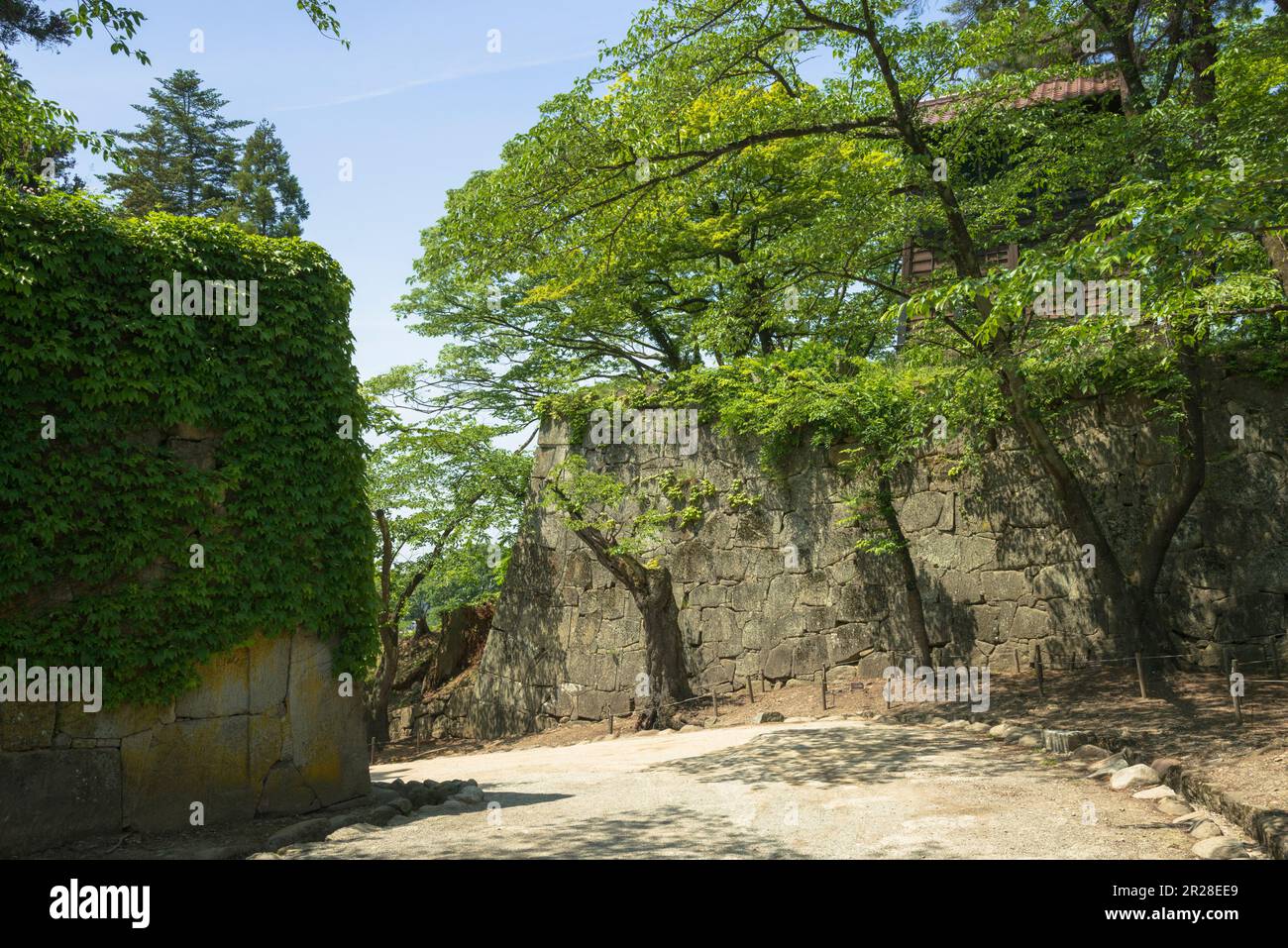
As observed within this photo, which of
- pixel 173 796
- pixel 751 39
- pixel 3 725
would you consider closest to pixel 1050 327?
pixel 751 39

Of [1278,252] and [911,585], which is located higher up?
[1278,252]

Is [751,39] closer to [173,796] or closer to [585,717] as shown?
[173,796]

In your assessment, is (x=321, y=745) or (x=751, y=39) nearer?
(x=321, y=745)

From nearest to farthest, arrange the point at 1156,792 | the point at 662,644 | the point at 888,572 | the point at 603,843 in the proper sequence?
the point at 603,843 < the point at 1156,792 < the point at 888,572 < the point at 662,644

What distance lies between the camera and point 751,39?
10430mm

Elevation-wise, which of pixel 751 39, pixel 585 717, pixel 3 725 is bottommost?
pixel 585 717

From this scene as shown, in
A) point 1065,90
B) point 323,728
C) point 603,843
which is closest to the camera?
point 603,843

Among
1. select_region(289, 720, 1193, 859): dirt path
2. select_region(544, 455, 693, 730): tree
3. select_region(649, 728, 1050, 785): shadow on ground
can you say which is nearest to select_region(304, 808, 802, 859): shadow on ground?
select_region(289, 720, 1193, 859): dirt path

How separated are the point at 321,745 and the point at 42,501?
267 centimetres

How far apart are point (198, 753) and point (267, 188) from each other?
24495mm

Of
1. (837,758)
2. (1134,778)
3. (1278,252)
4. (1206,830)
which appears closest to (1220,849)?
(1206,830)

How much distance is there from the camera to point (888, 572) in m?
13.6

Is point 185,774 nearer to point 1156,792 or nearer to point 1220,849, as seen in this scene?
point 1220,849

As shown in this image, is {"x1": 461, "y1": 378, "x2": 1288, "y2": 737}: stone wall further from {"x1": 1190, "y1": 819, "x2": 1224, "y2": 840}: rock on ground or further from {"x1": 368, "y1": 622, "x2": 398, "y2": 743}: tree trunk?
{"x1": 1190, "y1": 819, "x2": 1224, "y2": 840}: rock on ground
